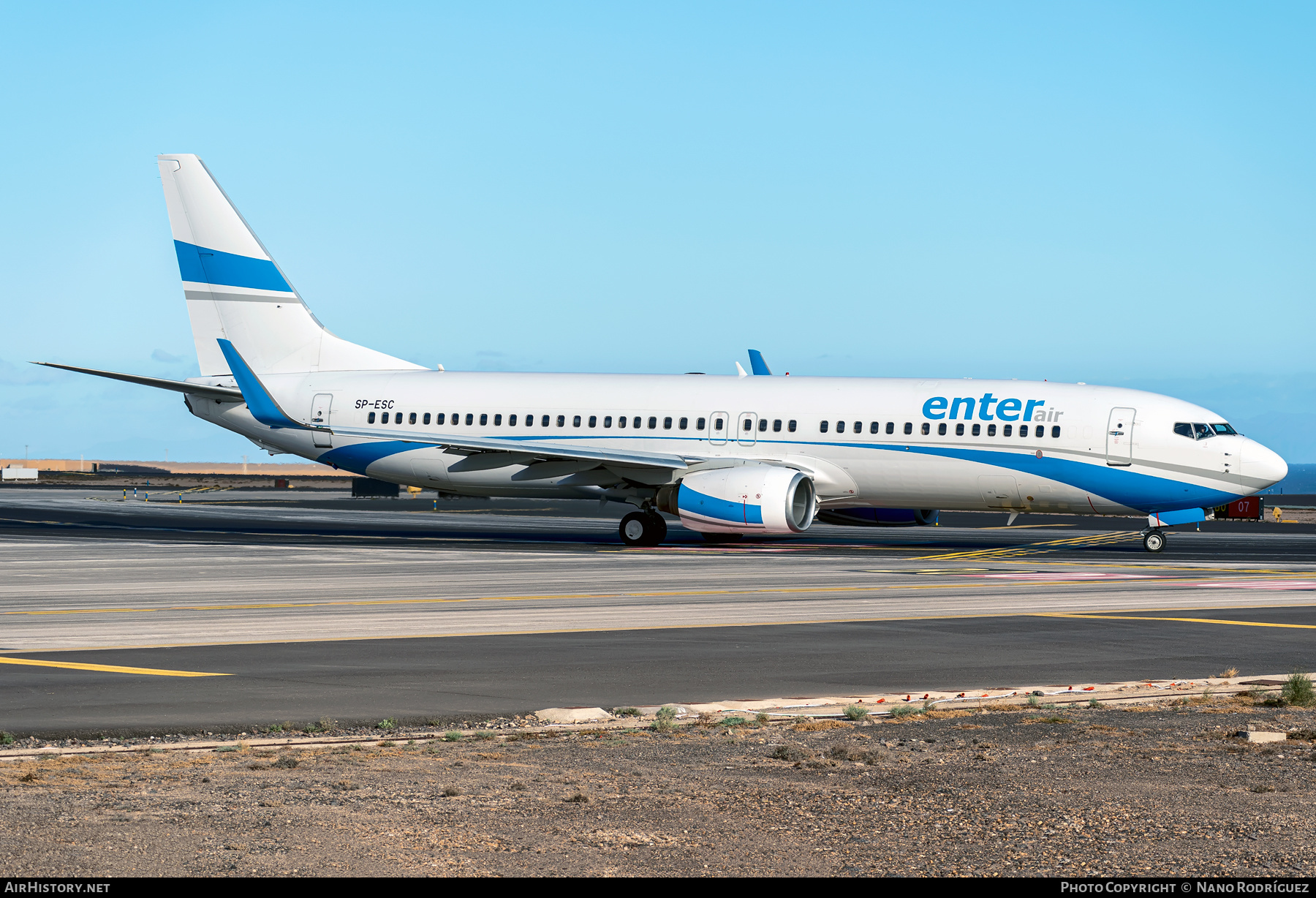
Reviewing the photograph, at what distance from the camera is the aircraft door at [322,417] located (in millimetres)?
39188

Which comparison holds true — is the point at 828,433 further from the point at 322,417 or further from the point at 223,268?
the point at 223,268

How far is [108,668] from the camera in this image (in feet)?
45.2

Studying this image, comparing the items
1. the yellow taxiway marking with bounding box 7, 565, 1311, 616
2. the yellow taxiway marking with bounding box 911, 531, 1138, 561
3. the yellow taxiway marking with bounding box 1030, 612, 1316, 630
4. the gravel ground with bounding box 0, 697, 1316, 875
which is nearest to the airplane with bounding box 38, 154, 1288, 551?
the yellow taxiway marking with bounding box 911, 531, 1138, 561

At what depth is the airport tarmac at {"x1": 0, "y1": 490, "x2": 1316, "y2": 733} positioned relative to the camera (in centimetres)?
1261

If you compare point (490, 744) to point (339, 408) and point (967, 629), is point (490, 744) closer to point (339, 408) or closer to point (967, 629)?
point (967, 629)

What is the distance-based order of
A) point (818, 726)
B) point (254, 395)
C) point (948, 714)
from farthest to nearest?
point (254, 395) → point (948, 714) → point (818, 726)

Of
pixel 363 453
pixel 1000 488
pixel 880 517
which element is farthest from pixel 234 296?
pixel 1000 488

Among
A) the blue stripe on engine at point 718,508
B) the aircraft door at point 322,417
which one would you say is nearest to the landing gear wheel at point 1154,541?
the blue stripe on engine at point 718,508

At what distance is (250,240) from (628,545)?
14.8 meters

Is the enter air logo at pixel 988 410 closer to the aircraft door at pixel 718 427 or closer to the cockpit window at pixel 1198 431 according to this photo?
the cockpit window at pixel 1198 431

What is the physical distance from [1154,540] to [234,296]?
85.7 ft

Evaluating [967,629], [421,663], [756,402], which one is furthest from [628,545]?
[421,663]

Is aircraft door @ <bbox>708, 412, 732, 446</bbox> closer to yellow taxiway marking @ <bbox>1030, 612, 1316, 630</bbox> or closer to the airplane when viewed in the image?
the airplane

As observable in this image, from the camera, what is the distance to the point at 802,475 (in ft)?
111
